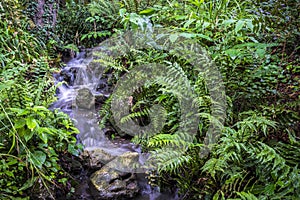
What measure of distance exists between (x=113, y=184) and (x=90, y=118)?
1.40 metres

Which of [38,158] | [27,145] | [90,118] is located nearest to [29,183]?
[38,158]

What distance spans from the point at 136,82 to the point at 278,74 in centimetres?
170

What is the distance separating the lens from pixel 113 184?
238 centimetres

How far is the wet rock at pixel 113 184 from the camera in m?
2.33

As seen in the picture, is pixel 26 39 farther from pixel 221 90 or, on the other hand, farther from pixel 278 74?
pixel 278 74

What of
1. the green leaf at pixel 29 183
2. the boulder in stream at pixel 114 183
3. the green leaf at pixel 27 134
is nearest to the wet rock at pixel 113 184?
the boulder in stream at pixel 114 183

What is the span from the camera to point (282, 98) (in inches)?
85.7

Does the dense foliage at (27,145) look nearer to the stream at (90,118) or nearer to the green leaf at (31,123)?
the green leaf at (31,123)

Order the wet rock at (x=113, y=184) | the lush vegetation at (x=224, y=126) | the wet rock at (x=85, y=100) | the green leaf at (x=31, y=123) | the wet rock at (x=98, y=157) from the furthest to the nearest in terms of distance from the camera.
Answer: the wet rock at (x=85, y=100), the wet rock at (x=98, y=157), the wet rock at (x=113, y=184), the green leaf at (x=31, y=123), the lush vegetation at (x=224, y=126)

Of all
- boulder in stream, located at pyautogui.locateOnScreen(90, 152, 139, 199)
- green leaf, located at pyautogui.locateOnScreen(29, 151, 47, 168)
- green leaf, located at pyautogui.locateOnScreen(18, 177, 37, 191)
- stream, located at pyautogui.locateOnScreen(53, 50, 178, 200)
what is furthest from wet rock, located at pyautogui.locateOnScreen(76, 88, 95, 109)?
green leaf, located at pyautogui.locateOnScreen(18, 177, 37, 191)

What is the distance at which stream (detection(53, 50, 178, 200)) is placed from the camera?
7.76 feet

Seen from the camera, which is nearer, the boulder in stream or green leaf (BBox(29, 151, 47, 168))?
green leaf (BBox(29, 151, 47, 168))

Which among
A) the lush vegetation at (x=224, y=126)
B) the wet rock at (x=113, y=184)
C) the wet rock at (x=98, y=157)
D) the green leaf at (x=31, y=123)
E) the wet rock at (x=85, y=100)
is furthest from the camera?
the wet rock at (x=85, y=100)

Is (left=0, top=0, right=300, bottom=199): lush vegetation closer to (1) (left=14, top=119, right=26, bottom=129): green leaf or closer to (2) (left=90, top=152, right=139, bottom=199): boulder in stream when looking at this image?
(1) (left=14, top=119, right=26, bottom=129): green leaf
